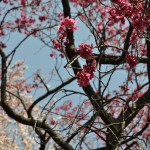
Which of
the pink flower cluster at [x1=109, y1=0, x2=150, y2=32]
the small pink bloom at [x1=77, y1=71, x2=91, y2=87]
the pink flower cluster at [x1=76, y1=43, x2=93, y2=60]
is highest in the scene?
the pink flower cluster at [x1=109, y1=0, x2=150, y2=32]

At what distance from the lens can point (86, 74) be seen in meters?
4.00

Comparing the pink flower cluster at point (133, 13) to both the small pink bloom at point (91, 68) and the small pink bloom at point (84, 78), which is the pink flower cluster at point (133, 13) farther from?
the small pink bloom at point (84, 78)

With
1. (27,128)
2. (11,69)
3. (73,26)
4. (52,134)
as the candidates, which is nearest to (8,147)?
(27,128)

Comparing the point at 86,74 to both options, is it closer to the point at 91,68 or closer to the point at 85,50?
the point at 91,68

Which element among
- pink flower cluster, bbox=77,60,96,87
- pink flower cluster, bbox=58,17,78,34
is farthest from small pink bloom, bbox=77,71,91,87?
pink flower cluster, bbox=58,17,78,34

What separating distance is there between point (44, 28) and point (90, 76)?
4.38 metres

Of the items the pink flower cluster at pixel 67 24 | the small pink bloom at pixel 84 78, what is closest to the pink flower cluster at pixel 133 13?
the pink flower cluster at pixel 67 24

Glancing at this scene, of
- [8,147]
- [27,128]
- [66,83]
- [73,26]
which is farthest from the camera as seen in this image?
[27,128]

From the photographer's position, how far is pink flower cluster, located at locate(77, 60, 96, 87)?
13.1ft

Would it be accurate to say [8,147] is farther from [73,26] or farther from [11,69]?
[73,26]

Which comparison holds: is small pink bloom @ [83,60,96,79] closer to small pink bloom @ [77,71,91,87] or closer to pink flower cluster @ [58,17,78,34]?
small pink bloom @ [77,71,91,87]

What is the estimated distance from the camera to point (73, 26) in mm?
4332

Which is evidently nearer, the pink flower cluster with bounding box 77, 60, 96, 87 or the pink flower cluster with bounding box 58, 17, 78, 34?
the pink flower cluster with bounding box 77, 60, 96, 87

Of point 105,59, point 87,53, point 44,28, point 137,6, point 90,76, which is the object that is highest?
point 44,28
